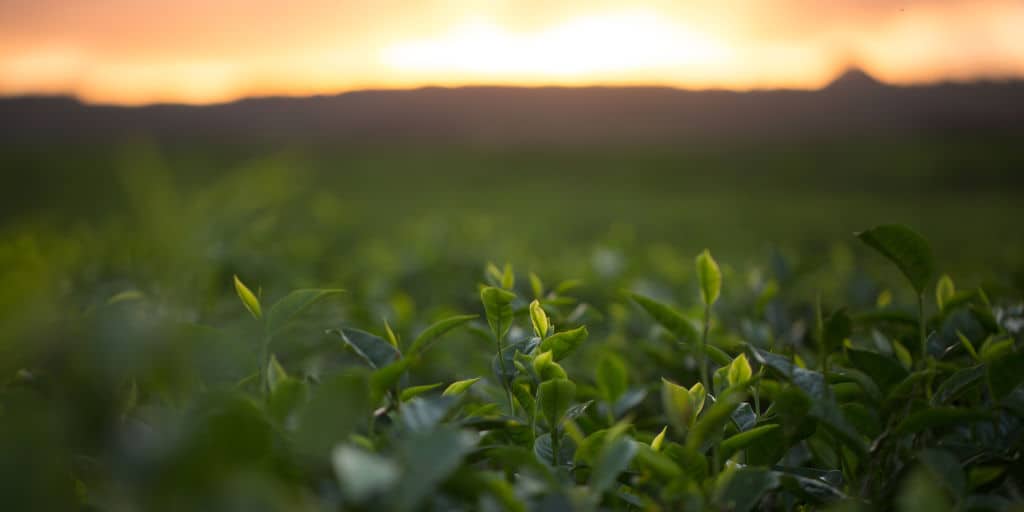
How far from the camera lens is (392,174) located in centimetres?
2328

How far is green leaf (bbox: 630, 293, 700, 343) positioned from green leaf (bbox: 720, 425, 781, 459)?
0.16 m

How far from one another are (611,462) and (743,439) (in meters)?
0.22

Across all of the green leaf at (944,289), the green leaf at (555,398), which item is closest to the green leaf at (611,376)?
the green leaf at (555,398)

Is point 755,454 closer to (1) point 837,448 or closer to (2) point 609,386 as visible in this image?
(1) point 837,448

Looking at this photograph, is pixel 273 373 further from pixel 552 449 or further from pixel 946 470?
pixel 946 470

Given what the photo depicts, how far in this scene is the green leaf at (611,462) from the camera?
65 centimetres

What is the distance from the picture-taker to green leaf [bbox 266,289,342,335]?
816 millimetres

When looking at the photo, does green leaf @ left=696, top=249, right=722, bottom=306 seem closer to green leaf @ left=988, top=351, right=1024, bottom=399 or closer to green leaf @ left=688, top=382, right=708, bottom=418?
green leaf @ left=688, top=382, right=708, bottom=418

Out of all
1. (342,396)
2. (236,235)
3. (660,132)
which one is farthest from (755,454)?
(660,132)

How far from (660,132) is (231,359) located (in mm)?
30763

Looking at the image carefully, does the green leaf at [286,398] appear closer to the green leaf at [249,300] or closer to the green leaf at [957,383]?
the green leaf at [249,300]

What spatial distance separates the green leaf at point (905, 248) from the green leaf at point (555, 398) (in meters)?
0.38

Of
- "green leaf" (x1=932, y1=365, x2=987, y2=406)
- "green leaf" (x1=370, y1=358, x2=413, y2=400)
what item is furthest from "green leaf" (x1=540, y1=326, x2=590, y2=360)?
"green leaf" (x1=932, y1=365, x2=987, y2=406)

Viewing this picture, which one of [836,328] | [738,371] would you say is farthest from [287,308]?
[836,328]
